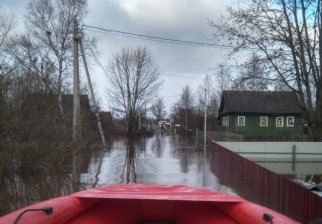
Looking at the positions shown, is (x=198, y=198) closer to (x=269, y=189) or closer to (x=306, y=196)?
(x=306, y=196)

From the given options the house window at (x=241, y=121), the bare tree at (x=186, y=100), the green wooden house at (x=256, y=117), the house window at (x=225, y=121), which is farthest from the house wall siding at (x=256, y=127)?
the bare tree at (x=186, y=100)

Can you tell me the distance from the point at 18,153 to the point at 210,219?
518 inches

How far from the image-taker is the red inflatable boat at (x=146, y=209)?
14.7ft

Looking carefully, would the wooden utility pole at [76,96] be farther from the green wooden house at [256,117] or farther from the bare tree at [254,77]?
the green wooden house at [256,117]

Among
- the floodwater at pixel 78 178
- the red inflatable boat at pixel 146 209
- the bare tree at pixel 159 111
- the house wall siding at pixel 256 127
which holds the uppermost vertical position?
the bare tree at pixel 159 111

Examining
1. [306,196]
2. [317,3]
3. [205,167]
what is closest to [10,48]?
[205,167]

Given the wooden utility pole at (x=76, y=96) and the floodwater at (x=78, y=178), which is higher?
the wooden utility pole at (x=76, y=96)

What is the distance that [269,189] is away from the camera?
43.8 feet

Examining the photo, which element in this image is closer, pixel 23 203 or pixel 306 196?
pixel 306 196

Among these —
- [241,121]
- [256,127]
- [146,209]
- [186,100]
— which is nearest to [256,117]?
[256,127]

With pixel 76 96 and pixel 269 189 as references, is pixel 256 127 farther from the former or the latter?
pixel 269 189

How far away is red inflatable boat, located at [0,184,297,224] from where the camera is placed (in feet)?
14.7

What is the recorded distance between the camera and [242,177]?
18062mm

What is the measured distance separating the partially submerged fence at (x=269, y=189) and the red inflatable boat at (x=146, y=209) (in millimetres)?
3821
